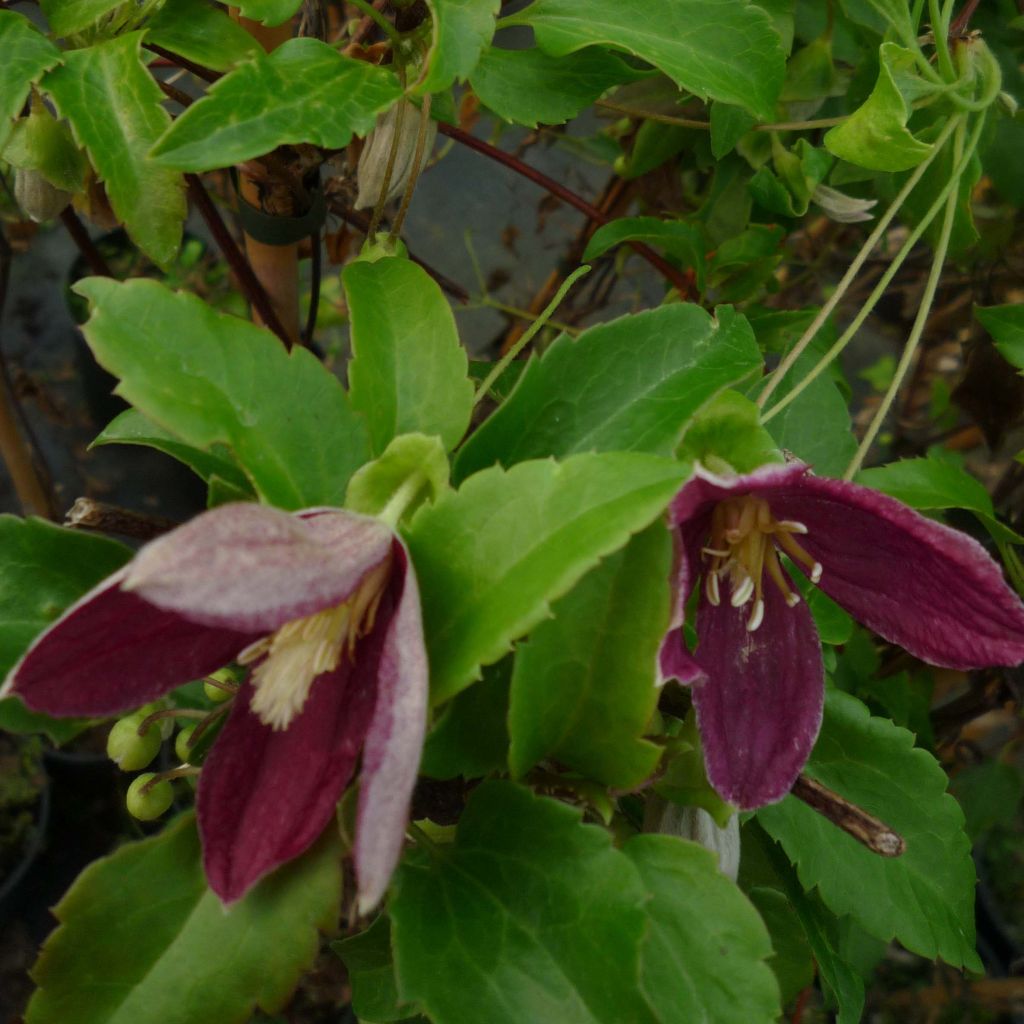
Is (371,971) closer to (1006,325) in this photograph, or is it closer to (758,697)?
(758,697)

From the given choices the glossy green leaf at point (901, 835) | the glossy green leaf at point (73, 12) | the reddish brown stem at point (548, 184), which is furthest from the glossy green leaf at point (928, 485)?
the glossy green leaf at point (73, 12)

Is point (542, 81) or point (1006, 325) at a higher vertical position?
point (542, 81)

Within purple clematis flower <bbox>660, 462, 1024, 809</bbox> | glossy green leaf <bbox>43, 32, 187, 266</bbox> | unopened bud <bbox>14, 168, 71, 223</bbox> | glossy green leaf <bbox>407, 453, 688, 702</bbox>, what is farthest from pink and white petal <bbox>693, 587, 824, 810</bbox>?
unopened bud <bbox>14, 168, 71, 223</bbox>

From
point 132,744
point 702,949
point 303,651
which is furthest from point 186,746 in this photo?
point 702,949

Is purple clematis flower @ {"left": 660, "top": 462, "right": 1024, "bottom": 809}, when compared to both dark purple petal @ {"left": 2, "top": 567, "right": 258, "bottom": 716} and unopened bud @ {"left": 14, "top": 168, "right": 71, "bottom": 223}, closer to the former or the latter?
dark purple petal @ {"left": 2, "top": 567, "right": 258, "bottom": 716}

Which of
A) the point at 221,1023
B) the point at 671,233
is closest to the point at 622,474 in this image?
the point at 221,1023

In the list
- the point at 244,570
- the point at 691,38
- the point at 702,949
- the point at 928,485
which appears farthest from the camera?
the point at 928,485

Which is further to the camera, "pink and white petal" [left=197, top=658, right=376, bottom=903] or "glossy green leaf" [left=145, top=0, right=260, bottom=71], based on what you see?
"glossy green leaf" [left=145, top=0, right=260, bottom=71]
